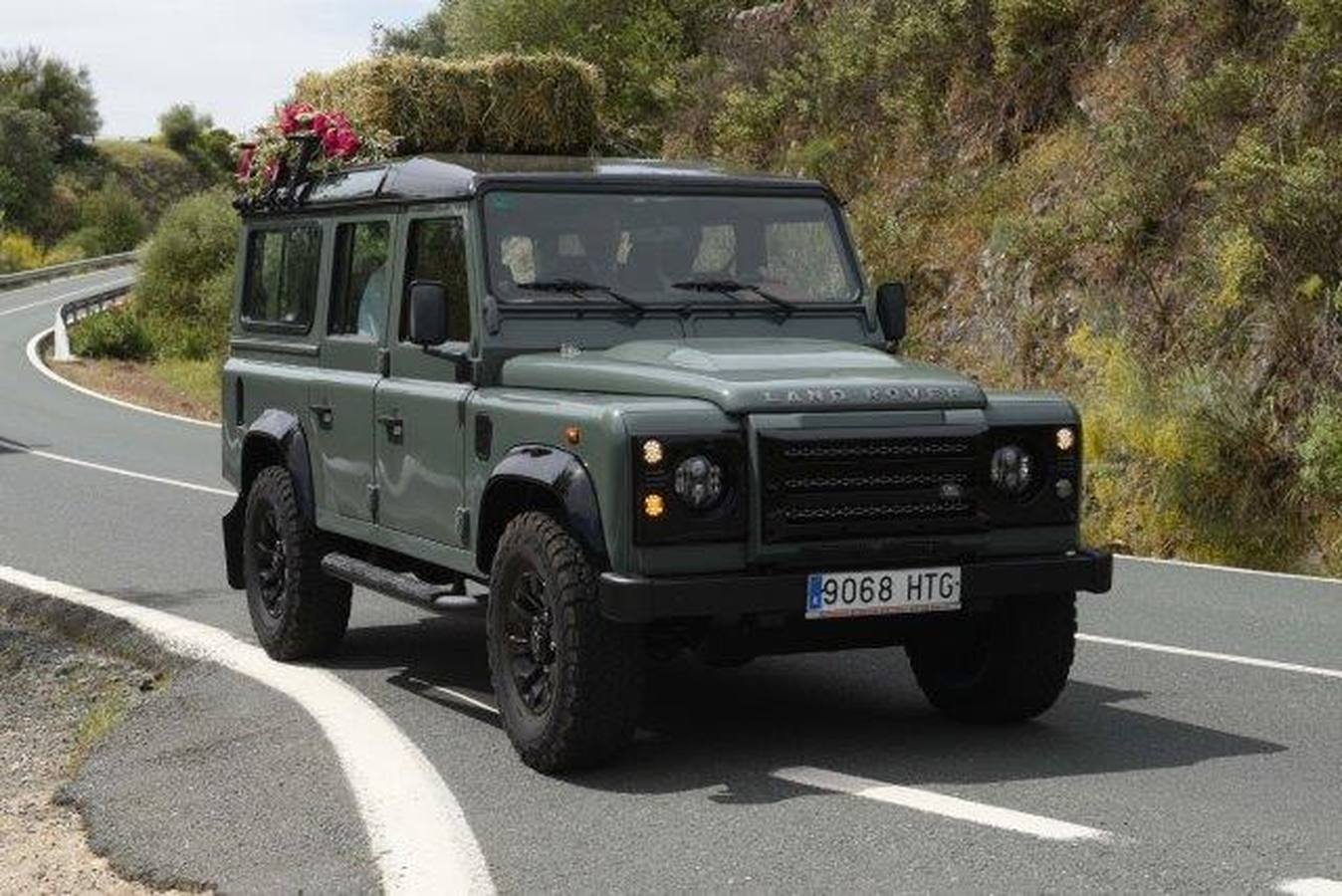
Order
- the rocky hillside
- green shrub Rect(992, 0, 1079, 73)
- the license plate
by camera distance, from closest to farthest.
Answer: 1. the license plate
2. the rocky hillside
3. green shrub Rect(992, 0, 1079, 73)

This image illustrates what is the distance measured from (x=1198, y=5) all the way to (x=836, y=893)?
15.8 meters

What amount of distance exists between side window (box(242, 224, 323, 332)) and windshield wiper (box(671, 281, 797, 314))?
2.14 meters

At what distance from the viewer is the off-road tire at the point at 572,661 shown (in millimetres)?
6844

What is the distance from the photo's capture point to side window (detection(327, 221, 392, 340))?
8.89 metres

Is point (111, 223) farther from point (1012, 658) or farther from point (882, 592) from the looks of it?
point (882, 592)

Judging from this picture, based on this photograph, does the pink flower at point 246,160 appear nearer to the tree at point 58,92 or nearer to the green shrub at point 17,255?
the green shrub at point 17,255

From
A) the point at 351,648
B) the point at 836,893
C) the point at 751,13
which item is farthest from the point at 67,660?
the point at 751,13

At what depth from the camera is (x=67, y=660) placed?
10680mm

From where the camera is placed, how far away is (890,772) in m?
7.09

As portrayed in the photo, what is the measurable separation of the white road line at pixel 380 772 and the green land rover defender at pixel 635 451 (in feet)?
1.16

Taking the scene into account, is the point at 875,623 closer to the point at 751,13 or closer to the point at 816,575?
the point at 816,575

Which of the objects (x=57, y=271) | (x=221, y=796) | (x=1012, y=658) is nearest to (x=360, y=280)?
(x=221, y=796)

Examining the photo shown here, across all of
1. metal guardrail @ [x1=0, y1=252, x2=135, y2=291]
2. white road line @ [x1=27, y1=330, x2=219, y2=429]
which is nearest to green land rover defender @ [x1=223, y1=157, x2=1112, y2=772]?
white road line @ [x1=27, y1=330, x2=219, y2=429]

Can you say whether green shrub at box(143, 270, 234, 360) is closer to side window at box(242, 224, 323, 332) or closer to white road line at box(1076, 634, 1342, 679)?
side window at box(242, 224, 323, 332)
